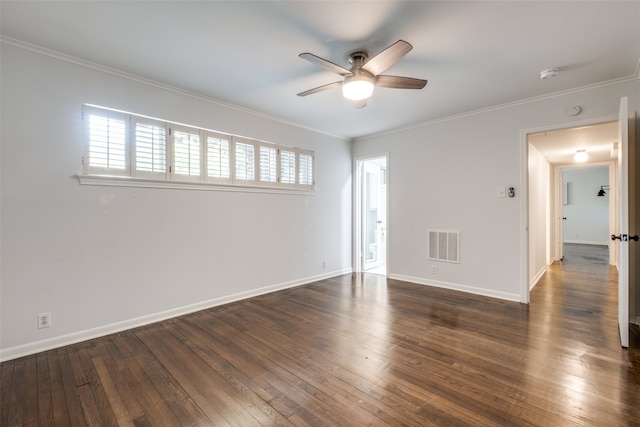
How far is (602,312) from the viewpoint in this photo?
11.2 ft

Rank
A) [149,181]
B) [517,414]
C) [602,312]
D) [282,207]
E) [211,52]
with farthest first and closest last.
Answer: [282,207] → [602,312] → [149,181] → [211,52] → [517,414]

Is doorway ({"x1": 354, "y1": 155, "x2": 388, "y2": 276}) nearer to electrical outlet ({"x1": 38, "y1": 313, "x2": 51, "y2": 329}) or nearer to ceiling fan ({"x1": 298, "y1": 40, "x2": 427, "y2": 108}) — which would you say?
ceiling fan ({"x1": 298, "y1": 40, "x2": 427, "y2": 108})

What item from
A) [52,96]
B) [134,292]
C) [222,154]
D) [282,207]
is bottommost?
[134,292]

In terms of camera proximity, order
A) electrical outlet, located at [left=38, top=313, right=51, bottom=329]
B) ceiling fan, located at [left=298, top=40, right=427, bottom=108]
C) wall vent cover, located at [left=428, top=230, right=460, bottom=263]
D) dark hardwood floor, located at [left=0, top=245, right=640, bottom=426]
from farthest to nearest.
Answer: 1. wall vent cover, located at [left=428, top=230, right=460, bottom=263]
2. electrical outlet, located at [left=38, top=313, right=51, bottom=329]
3. ceiling fan, located at [left=298, top=40, right=427, bottom=108]
4. dark hardwood floor, located at [left=0, top=245, right=640, bottom=426]

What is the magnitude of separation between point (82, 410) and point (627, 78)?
552 centimetres

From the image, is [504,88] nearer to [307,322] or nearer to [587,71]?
[587,71]

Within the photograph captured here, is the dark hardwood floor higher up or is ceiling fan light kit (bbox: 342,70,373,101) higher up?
ceiling fan light kit (bbox: 342,70,373,101)

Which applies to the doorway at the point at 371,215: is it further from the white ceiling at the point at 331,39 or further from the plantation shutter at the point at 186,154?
the plantation shutter at the point at 186,154

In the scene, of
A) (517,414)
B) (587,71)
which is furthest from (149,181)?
(587,71)

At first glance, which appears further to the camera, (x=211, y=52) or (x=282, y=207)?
(x=282, y=207)

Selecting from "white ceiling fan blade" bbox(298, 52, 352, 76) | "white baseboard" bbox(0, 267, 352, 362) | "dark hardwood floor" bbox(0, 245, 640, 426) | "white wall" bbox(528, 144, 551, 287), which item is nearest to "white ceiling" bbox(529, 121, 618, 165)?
"white wall" bbox(528, 144, 551, 287)

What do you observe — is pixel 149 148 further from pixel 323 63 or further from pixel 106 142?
pixel 323 63

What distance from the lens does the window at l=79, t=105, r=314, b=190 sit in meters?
2.85

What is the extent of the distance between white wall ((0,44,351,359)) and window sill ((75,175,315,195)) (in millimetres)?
55
